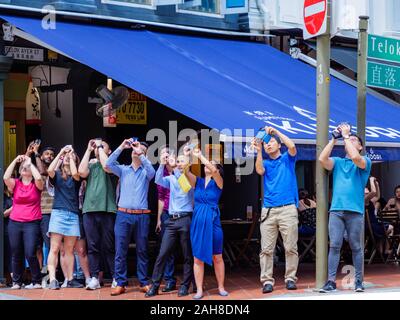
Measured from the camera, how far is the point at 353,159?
11.4 m

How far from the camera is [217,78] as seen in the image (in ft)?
45.9

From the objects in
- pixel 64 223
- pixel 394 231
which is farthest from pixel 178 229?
pixel 394 231

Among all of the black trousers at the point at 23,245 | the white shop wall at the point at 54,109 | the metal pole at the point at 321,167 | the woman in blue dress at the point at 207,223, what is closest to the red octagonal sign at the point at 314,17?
the metal pole at the point at 321,167

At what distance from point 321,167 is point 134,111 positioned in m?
5.46

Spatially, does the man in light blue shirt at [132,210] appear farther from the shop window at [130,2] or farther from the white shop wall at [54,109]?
the white shop wall at [54,109]

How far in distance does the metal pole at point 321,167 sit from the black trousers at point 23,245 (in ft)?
12.0

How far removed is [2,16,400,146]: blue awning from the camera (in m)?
12.6

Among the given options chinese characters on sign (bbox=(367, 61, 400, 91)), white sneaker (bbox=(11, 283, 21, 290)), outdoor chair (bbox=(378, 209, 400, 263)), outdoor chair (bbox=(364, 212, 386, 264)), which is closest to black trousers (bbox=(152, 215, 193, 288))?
white sneaker (bbox=(11, 283, 21, 290))

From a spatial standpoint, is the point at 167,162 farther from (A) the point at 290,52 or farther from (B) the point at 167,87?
(A) the point at 290,52

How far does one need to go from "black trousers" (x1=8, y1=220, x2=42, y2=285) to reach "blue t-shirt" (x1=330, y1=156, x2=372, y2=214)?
3886mm

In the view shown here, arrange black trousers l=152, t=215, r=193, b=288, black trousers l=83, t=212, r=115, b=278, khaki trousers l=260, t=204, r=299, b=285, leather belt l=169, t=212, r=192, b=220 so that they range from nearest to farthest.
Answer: black trousers l=152, t=215, r=193, b=288, leather belt l=169, t=212, r=192, b=220, khaki trousers l=260, t=204, r=299, b=285, black trousers l=83, t=212, r=115, b=278

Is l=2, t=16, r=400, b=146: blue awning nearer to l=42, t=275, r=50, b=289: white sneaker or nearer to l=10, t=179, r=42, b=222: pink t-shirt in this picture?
l=10, t=179, r=42, b=222: pink t-shirt

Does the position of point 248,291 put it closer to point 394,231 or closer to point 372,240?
point 372,240

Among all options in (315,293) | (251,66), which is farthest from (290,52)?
(315,293)
